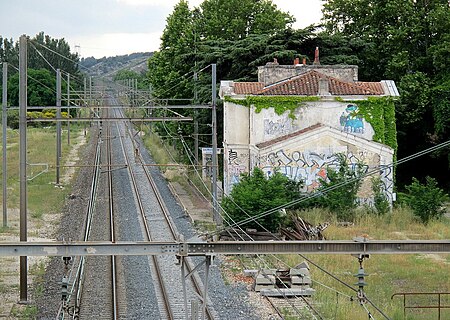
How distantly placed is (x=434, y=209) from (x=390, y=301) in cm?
1223

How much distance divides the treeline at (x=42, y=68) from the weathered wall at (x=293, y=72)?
78.3 feet

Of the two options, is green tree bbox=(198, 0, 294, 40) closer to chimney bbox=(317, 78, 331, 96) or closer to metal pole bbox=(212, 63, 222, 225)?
chimney bbox=(317, 78, 331, 96)

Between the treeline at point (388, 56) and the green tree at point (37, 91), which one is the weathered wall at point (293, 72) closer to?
the treeline at point (388, 56)

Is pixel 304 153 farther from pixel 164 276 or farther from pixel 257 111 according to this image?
pixel 164 276

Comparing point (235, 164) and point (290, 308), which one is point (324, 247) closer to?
point (290, 308)

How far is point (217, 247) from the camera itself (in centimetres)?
1056

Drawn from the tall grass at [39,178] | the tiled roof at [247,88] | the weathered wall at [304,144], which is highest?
the tiled roof at [247,88]

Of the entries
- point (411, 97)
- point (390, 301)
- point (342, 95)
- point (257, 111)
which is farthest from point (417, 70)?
point (390, 301)

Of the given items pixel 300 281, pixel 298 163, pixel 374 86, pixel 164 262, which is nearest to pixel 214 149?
pixel 298 163

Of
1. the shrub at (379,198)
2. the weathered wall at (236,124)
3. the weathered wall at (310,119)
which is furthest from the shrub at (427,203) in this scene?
the weathered wall at (236,124)

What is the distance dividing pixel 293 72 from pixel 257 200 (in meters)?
10.3

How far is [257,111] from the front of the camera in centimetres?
3167

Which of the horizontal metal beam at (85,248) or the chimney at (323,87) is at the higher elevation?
the chimney at (323,87)

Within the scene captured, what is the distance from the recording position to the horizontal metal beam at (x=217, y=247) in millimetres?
10500
